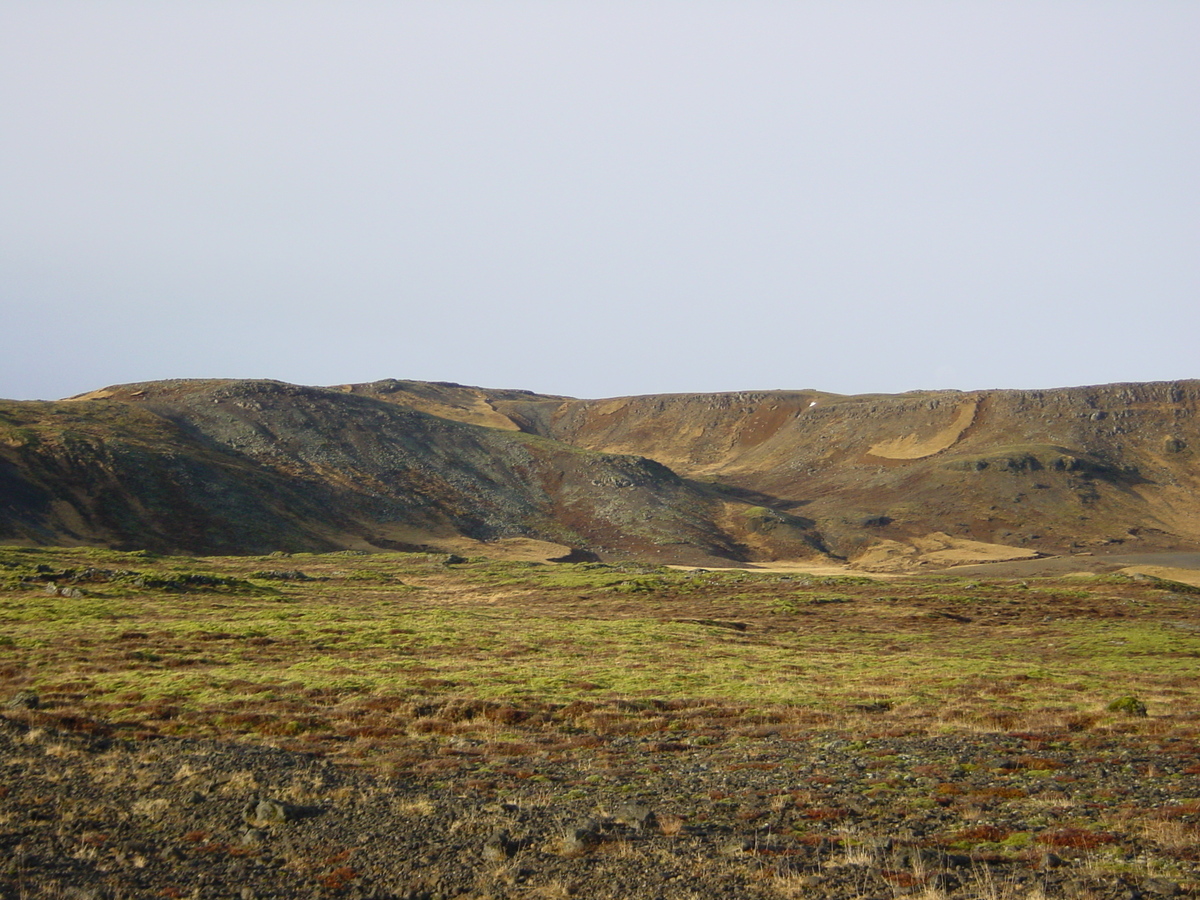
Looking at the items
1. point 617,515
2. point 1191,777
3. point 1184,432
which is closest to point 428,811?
point 1191,777

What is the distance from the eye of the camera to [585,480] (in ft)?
429

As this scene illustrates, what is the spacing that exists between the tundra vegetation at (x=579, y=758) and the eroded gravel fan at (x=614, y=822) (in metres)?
0.08

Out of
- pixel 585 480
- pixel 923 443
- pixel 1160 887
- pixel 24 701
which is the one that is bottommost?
pixel 24 701

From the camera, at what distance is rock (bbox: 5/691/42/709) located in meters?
23.3

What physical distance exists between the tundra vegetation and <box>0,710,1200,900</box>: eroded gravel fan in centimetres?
8

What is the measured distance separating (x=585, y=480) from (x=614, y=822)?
116 m

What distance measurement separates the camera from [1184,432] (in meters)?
139

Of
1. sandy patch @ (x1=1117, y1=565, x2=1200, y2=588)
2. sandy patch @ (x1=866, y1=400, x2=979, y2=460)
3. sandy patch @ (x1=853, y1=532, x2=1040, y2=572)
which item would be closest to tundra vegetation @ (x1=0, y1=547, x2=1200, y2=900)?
sandy patch @ (x1=1117, y1=565, x2=1200, y2=588)

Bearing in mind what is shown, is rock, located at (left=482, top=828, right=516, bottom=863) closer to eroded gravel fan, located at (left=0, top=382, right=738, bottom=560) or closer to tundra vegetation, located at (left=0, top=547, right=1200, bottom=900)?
tundra vegetation, located at (left=0, top=547, right=1200, bottom=900)

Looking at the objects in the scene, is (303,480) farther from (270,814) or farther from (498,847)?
(498,847)

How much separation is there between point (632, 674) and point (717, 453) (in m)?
144

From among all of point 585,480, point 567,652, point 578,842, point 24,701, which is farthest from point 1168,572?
point 24,701

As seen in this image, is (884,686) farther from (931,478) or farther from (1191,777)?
(931,478)

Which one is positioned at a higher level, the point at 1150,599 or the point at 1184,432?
the point at 1184,432
